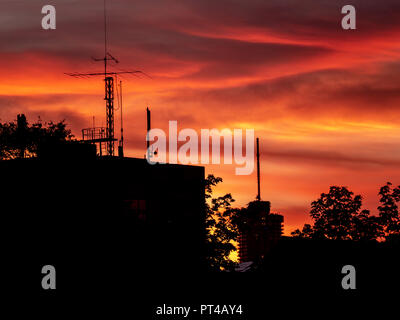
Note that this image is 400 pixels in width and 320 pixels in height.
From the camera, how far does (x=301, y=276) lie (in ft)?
117

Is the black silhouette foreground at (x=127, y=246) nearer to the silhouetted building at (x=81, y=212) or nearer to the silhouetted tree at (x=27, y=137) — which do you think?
the silhouetted building at (x=81, y=212)

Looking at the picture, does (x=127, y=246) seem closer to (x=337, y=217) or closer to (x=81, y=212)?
(x=81, y=212)

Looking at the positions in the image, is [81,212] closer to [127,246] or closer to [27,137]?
[127,246]

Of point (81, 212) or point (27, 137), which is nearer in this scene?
point (81, 212)

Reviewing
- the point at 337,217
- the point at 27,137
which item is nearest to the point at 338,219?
the point at 337,217

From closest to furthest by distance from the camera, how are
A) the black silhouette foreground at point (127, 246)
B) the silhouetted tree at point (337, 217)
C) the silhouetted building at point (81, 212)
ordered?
the black silhouette foreground at point (127, 246), the silhouetted building at point (81, 212), the silhouetted tree at point (337, 217)

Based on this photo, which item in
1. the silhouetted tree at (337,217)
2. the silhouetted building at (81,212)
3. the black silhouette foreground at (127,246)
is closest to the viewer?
the black silhouette foreground at (127,246)

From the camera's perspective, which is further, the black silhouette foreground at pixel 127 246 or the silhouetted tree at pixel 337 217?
the silhouetted tree at pixel 337 217

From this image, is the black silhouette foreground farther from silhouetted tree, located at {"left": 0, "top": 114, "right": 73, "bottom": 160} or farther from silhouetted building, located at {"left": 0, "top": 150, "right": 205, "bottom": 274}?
silhouetted tree, located at {"left": 0, "top": 114, "right": 73, "bottom": 160}

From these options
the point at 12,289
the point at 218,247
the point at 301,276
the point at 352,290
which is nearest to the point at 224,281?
the point at 301,276

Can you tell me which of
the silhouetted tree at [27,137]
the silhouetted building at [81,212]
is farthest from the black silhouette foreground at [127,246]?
the silhouetted tree at [27,137]

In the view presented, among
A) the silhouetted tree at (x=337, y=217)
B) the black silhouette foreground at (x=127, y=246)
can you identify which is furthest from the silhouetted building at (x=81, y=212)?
the silhouetted tree at (x=337, y=217)

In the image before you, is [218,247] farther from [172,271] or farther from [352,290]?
[352,290]
